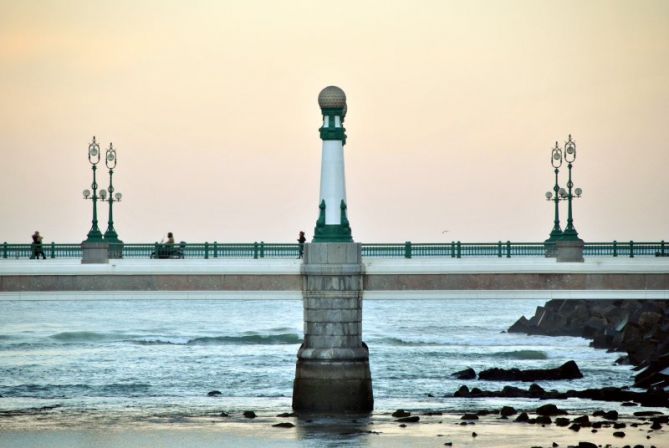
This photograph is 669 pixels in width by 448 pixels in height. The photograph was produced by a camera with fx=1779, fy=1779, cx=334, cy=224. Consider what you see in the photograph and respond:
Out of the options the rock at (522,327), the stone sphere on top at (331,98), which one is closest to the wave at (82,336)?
the rock at (522,327)

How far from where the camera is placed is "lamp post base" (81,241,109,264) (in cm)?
5656

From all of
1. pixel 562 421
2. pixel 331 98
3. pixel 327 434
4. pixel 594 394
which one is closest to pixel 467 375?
pixel 594 394

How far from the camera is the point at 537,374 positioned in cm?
7088

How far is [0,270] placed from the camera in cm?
5547

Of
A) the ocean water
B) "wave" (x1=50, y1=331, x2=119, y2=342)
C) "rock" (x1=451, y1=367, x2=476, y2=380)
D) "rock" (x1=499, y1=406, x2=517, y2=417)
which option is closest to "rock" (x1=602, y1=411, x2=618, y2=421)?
"rock" (x1=499, y1=406, x2=517, y2=417)

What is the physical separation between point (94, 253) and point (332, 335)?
8720 mm

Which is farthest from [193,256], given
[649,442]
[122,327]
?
[122,327]

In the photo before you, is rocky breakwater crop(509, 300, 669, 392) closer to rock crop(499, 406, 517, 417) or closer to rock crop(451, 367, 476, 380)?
rock crop(451, 367, 476, 380)

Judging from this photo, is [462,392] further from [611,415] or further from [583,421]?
[583,421]

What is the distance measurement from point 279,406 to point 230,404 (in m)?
2.33

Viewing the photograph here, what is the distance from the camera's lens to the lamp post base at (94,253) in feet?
186

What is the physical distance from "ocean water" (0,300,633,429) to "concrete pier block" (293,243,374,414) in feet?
13.8

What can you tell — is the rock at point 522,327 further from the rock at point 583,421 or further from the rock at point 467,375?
the rock at point 583,421

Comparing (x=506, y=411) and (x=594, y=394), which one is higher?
(x=594, y=394)
